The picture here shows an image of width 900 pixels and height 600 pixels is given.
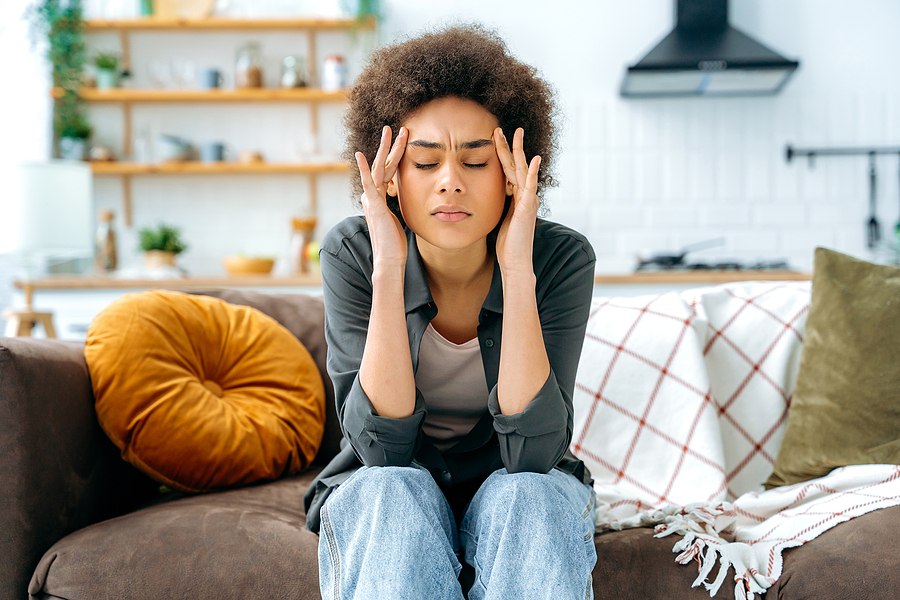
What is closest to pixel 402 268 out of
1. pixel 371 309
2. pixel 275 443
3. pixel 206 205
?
pixel 371 309

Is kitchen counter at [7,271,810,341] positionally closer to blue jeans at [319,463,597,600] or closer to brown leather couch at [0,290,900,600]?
brown leather couch at [0,290,900,600]

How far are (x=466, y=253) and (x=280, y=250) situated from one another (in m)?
2.86

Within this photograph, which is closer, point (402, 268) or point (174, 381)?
point (402, 268)

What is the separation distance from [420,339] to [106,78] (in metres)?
3.29

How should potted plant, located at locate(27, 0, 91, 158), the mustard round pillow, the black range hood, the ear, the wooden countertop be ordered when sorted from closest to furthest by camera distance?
1. the ear
2. the mustard round pillow
3. the wooden countertop
4. the black range hood
5. potted plant, located at locate(27, 0, 91, 158)

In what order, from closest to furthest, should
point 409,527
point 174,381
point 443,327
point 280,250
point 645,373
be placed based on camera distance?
point 409,527
point 443,327
point 174,381
point 645,373
point 280,250

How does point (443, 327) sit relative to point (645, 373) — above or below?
above

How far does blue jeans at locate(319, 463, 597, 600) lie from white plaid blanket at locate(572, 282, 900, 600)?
47 cm

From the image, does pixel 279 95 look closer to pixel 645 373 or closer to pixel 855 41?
pixel 645 373

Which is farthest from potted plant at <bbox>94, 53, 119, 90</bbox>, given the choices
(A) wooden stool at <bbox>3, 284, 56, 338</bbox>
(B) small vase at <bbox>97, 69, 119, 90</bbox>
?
(A) wooden stool at <bbox>3, 284, 56, 338</bbox>

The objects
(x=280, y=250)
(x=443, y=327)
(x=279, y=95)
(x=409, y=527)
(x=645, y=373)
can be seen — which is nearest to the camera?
(x=409, y=527)

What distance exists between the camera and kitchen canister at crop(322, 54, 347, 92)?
372 cm

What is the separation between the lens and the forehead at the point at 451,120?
1.14 metres

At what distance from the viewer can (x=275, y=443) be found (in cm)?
150
